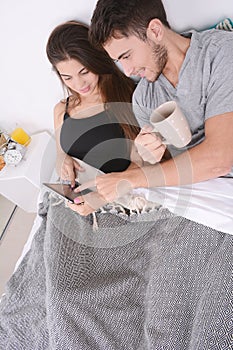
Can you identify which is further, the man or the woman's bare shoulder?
the woman's bare shoulder

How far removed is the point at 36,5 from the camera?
138cm

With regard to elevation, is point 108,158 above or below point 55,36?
below

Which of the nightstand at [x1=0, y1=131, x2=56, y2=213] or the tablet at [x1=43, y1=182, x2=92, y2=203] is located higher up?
the tablet at [x1=43, y1=182, x2=92, y2=203]

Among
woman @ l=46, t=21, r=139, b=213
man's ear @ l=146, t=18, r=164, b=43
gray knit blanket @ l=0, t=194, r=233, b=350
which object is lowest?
gray knit blanket @ l=0, t=194, r=233, b=350

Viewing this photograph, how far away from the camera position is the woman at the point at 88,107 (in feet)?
4.30

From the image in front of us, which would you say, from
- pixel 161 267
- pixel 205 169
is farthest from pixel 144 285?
pixel 205 169

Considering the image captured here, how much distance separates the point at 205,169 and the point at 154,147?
0.15 metres

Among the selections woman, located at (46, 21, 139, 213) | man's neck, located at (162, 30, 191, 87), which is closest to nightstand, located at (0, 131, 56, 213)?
woman, located at (46, 21, 139, 213)

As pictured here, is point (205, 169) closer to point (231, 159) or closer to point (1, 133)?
point (231, 159)

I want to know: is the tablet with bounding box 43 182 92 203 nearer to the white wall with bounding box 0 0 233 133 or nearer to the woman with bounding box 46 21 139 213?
the woman with bounding box 46 21 139 213

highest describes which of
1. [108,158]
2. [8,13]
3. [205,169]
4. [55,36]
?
[8,13]

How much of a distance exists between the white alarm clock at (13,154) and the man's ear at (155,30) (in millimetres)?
937

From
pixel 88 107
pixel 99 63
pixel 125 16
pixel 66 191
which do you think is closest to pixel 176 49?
pixel 125 16

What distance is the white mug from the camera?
958 millimetres
